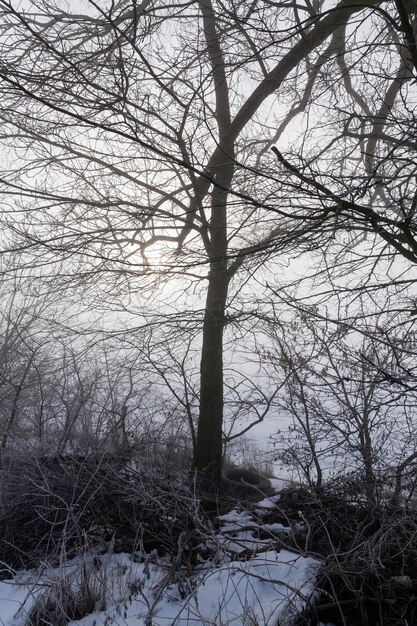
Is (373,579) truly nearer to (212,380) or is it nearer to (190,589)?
(190,589)

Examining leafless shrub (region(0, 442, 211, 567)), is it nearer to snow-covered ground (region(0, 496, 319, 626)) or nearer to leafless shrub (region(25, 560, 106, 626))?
snow-covered ground (region(0, 496, 319, 626))

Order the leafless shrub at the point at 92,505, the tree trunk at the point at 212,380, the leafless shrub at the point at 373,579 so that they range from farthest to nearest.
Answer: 1. the tree trunk at the point at 212,380
2. the leafless shrub at the point at 92,505
3. the leafless shrub at the point at 373,579

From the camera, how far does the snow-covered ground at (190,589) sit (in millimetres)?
3868

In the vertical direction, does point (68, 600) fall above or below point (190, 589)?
below

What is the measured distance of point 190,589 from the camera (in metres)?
4.23

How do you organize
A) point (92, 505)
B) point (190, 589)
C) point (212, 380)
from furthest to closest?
point (212, 380), point (92, 505), point (190, 589)

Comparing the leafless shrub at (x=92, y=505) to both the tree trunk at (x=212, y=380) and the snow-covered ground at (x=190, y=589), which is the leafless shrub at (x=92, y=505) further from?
the tree trunk at (x=212, y=380)

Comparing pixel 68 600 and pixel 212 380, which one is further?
pixel 212 380

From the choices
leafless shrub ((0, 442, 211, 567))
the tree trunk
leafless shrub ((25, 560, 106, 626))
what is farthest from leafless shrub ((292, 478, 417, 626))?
the tree trunk

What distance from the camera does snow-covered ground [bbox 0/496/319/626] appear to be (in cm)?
387

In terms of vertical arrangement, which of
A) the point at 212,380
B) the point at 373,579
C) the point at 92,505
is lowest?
the point at 373,579

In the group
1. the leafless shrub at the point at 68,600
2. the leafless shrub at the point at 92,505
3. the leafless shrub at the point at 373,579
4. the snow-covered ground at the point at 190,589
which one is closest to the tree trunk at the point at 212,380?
the leafless shrub at the point at 92,505

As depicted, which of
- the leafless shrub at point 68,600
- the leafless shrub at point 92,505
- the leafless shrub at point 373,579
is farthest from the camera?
the leafless shrub at point 92,505

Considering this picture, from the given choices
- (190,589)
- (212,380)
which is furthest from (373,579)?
(212,380)
